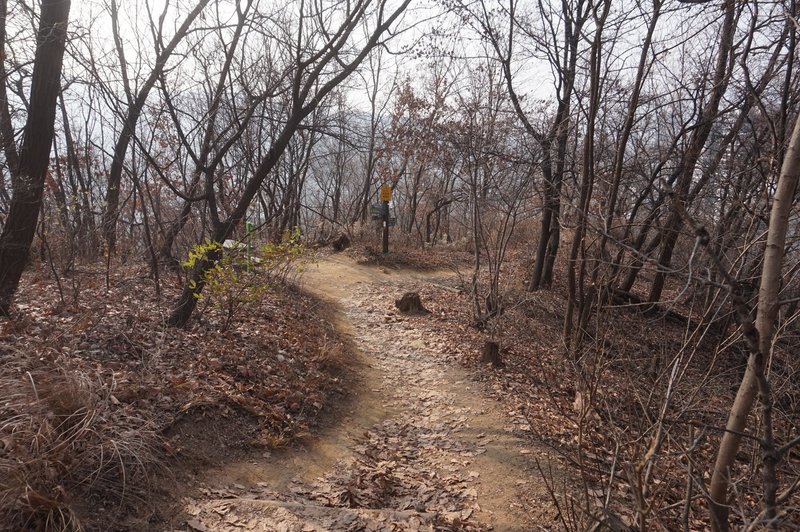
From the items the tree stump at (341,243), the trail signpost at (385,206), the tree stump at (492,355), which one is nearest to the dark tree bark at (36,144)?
the tree stump at (492,355)

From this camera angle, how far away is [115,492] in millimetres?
3002

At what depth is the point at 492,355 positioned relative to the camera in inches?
276

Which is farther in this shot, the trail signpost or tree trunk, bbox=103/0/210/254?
the trail signpost

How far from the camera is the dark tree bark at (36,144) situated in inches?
205

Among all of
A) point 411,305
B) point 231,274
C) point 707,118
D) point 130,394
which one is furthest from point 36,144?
point 707,118

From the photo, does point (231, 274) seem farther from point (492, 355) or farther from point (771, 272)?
point (771, 272)

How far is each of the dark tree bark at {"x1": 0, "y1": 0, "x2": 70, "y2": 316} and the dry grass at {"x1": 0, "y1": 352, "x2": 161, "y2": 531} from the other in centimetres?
223

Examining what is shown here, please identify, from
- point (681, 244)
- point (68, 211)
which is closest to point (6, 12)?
point (68, 211)

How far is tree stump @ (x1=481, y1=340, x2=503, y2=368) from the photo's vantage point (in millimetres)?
6997

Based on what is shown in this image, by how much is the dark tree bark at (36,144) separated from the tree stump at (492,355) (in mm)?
6021

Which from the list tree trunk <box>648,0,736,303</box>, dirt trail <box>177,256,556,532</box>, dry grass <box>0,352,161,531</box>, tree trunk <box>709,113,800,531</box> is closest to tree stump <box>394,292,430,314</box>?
dirt trail <box>177,256,556,532</box>

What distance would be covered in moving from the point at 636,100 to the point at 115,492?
6408mm

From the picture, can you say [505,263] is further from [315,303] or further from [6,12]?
[6,12]

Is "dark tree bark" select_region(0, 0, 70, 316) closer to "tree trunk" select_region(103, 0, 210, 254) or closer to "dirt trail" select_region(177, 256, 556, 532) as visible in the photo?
"tree trunk" select_region(103, 0, 210, 254)
